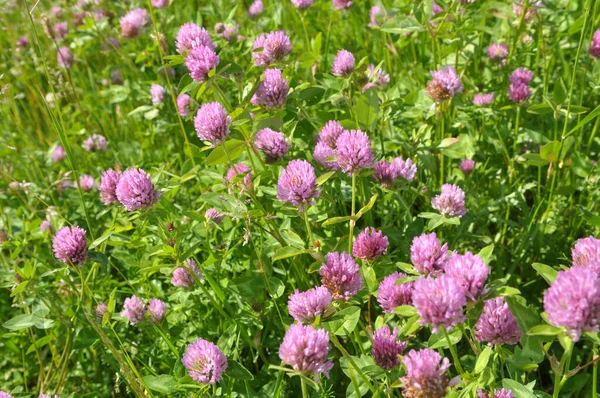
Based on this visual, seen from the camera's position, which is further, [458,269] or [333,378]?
[333,378]

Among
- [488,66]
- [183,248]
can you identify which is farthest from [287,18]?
[183,248]

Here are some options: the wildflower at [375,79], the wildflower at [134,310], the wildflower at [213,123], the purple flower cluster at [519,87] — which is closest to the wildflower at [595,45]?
the purple flower cluster at [519,87]

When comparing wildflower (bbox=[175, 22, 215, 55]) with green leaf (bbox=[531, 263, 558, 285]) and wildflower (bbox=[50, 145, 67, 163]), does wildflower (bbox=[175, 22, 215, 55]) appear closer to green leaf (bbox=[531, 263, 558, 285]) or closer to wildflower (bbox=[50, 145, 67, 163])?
green leaf (bbox=[531, 263, 558, 285])

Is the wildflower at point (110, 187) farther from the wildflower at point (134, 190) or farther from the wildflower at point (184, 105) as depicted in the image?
the wildflower at point (184, 105)

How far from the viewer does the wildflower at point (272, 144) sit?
6.03 feet

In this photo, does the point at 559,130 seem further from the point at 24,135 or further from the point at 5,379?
the point at 24,135

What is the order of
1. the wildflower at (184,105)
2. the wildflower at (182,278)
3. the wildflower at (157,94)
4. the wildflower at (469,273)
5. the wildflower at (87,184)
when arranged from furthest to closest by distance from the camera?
the wildflower at (157,94)
the wildflower at (87,184)
the wildflower at (184,105)
the wildflower at (182,278)
the wildflower at (469,273)

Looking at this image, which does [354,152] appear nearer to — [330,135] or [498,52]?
[330,135]

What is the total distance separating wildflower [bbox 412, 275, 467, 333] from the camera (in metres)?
1.12

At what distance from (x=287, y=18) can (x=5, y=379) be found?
2.50 metres

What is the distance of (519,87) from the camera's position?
235 cm

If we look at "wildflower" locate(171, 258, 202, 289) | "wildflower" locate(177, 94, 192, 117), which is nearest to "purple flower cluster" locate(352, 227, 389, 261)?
"wildflower" locate(171, 258, 202, 289)

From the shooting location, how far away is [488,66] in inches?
107

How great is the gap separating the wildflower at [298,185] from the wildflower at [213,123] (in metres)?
0.25
